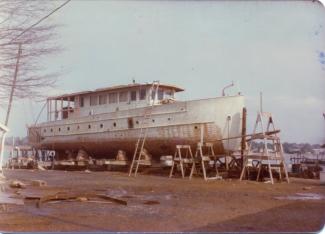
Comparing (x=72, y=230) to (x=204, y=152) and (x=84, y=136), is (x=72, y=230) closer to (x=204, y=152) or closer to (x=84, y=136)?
(x=204, y=152)

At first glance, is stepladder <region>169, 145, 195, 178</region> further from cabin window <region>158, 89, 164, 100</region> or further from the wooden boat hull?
cabin window <region>158, 89, 164, 100</region>

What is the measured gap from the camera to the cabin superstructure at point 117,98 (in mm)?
21312

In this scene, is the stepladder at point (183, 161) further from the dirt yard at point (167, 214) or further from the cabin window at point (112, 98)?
the dirt yard at point (167, 214)

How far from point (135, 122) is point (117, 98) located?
98.1 inches

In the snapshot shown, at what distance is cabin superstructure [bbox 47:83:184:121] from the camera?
69.9 feet

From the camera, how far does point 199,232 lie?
5.74m

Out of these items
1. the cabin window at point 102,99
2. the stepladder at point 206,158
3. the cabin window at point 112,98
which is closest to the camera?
the stepladder at point 206,158

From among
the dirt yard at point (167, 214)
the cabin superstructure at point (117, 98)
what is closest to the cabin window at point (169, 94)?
the cabin superstructure at point (117, 98)

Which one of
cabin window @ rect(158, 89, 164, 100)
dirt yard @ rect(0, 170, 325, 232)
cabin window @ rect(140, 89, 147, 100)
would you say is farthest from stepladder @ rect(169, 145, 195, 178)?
dirt yard @ rect(0, 170, 325, 232)

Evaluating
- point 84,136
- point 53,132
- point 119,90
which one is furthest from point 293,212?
point 53,132

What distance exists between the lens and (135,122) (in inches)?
820

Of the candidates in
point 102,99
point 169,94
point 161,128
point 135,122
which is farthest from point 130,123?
point 102,99

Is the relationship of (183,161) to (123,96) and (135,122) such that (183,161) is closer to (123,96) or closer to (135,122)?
(135,122)

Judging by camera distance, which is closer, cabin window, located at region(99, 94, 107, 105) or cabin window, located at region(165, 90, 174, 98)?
cabin window, located at region(165, 90, 174, 98)
